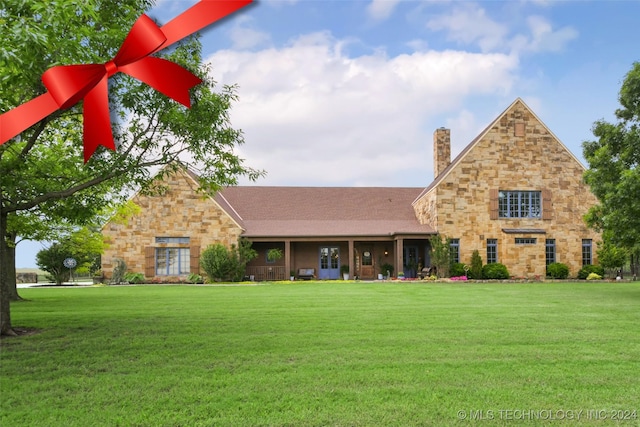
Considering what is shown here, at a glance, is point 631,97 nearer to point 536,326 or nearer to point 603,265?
point 536,326

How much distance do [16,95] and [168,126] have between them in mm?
2631

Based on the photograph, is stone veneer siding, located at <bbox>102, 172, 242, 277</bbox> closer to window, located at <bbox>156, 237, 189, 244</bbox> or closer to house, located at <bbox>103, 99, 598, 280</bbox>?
house, located at <bbox>103, 99, 598, 280</bbox>

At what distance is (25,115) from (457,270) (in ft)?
93.1

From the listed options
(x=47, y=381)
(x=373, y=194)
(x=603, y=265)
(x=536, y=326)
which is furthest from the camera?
(x=373, y=194)

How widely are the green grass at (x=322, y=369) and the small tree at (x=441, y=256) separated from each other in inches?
633

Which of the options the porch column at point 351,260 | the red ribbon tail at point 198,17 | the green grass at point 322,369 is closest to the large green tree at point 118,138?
the green grass at point 322,369

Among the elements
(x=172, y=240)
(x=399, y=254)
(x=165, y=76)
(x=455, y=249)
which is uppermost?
(x=165, y=76)

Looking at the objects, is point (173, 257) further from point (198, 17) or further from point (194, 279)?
point (198, 17)

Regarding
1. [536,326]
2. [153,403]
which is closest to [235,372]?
[153,403]

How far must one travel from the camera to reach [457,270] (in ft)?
93.2

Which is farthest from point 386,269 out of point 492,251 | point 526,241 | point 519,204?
point 519,204

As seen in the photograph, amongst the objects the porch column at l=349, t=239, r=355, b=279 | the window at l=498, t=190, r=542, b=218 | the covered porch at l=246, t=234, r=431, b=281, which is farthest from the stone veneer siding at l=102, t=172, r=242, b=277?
the window at l=498, t=190, r=542, b=218

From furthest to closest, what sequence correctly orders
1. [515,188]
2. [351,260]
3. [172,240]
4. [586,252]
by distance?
1. [586,252]
2. [515,188]
3. [351,260]
4. [172,240]

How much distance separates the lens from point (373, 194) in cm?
3603
